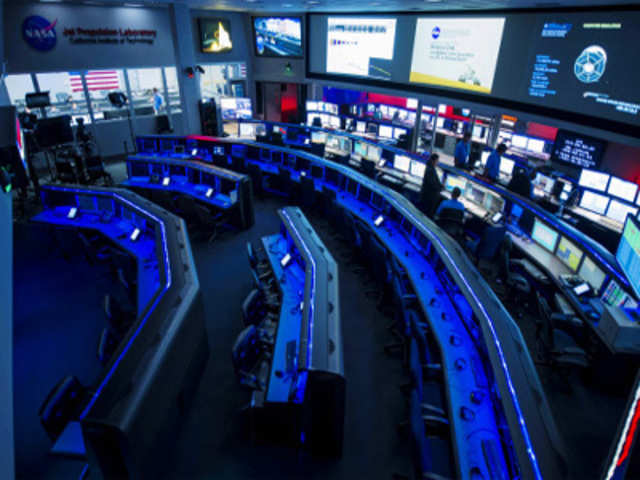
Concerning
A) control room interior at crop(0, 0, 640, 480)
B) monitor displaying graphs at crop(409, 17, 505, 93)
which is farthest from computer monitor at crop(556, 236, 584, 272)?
monitor displaying graphs at crop(409, 17, 505, 93)

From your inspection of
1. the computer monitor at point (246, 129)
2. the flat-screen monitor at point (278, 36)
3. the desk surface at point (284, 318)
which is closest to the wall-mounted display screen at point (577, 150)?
the desk surface at point (284, 318)

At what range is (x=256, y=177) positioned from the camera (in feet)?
30.6

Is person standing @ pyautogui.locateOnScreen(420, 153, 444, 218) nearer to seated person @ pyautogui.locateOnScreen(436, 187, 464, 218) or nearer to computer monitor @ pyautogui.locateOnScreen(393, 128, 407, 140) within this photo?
seated person @ pyautogui.locateOnScreen(436, 187, 464, 218)

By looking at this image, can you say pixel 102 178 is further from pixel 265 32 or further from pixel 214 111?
pixel 265 32

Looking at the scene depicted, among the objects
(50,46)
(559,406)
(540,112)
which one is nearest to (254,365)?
(559,406)

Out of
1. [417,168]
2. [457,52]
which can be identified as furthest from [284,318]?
[457,52]

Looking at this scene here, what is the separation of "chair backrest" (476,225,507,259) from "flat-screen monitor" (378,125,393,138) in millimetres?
5956

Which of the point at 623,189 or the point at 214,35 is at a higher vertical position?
the point at 214,35

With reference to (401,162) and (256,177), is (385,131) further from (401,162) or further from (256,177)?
(256,177)

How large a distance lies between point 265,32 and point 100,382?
1269 centimetres

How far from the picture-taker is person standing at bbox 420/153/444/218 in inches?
279

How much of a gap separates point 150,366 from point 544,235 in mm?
5162

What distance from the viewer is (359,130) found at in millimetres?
12031

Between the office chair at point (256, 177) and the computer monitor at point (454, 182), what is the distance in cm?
425
